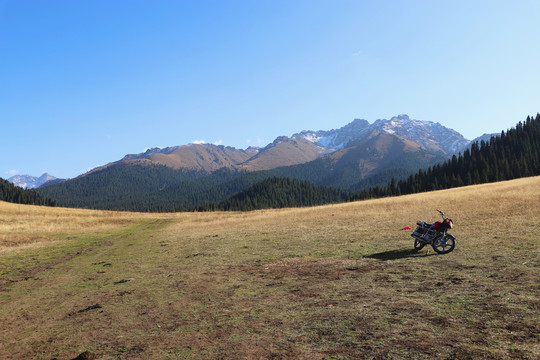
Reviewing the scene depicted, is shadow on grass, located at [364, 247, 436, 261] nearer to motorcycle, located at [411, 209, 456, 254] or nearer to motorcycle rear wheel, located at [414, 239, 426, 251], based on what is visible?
motorcycle rear wheel, located at [414, 239, 426, 251]

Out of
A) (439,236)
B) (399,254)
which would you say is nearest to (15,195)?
(399,254)

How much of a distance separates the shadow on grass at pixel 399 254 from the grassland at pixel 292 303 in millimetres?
108

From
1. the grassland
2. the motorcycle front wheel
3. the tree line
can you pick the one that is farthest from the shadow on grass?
the tree line

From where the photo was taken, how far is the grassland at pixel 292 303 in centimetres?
633

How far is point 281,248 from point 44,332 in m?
13.3

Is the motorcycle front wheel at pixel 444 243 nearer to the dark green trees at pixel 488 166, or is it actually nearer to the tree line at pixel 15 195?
the dark green trees at pixel 488 166

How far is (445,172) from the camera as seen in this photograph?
493ft

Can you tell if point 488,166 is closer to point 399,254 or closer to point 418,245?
point 418,245

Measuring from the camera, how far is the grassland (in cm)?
633

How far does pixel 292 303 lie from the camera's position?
29.9 ft

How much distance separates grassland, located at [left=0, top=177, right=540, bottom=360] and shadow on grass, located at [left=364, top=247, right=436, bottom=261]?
0.36 feet

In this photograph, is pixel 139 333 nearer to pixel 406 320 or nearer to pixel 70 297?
pixel 70 297

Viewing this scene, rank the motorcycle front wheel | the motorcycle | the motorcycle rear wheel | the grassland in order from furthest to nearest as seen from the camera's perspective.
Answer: the motorcycle rear wheel < the motorcycle < the motorcycle front wheel < the grassland

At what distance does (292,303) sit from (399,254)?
27.7 feet
